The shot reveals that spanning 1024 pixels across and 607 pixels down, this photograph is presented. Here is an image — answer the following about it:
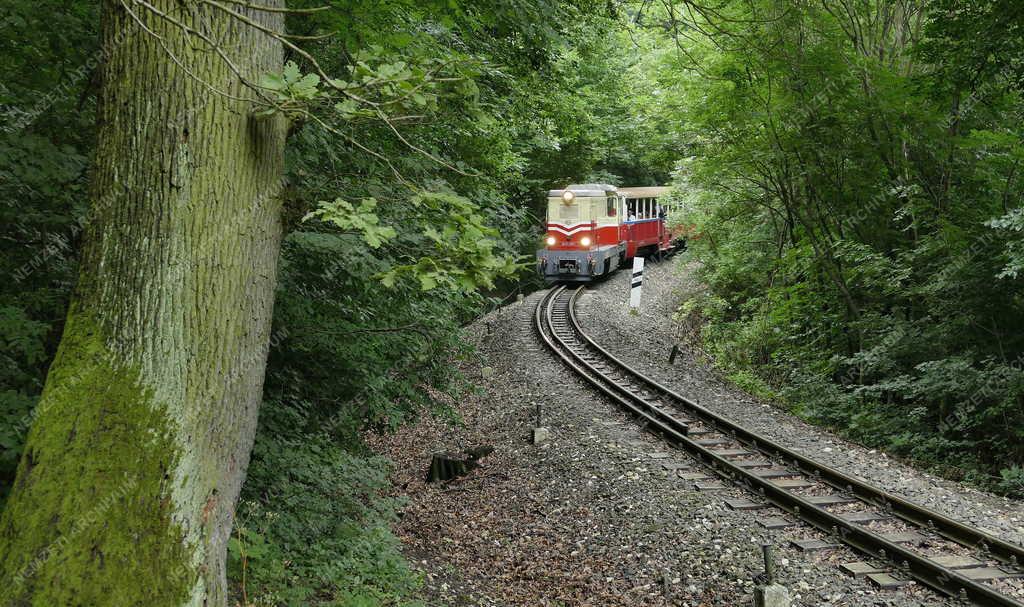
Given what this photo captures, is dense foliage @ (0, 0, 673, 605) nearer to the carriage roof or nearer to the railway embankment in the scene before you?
the railway embankment

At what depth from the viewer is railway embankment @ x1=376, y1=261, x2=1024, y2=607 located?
18.6 feet

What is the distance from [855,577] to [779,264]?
1060 centimetres

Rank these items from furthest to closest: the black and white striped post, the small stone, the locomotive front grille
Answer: the locomotive front grille < the black and white striped post < the small stone

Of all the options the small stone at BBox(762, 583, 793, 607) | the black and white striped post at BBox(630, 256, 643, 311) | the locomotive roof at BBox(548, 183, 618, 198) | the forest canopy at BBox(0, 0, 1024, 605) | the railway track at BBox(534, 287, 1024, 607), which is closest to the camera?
the forest canopy at BBox(0, 0, 1024, 605)

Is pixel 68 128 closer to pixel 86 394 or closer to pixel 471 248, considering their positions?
pixel 86 394

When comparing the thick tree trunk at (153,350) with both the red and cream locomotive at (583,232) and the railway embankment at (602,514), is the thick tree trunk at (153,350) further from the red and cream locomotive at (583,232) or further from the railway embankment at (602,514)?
the red and cream locomotive at (583,232)

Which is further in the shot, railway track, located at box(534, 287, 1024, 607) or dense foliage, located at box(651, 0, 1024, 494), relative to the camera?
dense foliage, located at box(651, 0, 1024, 494)

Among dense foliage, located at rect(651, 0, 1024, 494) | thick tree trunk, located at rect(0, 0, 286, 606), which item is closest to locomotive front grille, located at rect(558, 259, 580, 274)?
dense foliage, located at rect(651, 0, 1024, 494)

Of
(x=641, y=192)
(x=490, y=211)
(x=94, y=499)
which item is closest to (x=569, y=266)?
(x=641, y=192)

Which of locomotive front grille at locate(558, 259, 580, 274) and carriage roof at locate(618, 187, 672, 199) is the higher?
carriage roof at locate(618, 187, 672, 199)

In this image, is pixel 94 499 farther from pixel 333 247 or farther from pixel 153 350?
pixel 333 247

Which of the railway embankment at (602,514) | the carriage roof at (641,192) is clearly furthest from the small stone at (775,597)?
the carriage roof at (641,192)

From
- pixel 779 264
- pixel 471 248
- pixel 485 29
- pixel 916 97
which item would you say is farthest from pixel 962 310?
pixel 471 248

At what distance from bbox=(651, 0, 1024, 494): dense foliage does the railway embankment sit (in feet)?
5.20
